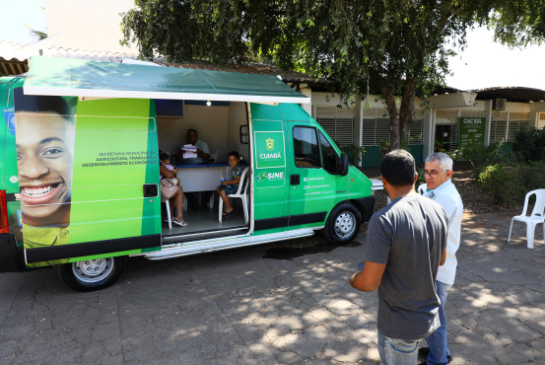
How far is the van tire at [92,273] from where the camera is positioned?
4.23m

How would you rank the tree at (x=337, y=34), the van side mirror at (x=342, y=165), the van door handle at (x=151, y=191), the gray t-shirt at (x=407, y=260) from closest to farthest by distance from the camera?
A: the gray t-shirt at (x=407, y=260), the van door handle at (x=151, y=191), the van side mirror at (x=342, y=165), the tree at (x=337, y=34)

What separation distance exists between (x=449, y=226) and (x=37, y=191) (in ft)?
12.7

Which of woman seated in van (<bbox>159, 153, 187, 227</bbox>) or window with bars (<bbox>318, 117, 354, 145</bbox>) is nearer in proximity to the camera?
woman seated in van (<bbox>159, 153, 187, 227</bbox>)

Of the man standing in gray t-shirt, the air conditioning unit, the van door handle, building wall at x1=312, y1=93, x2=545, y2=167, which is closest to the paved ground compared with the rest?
the van door handle

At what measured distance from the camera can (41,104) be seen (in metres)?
3.83

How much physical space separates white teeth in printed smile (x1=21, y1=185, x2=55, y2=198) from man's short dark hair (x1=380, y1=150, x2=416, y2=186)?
347 cm

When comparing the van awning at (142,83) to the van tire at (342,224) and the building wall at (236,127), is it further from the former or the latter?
the van tire at (342,224)

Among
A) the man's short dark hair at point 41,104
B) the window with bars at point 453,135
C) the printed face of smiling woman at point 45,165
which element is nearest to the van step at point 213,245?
the printed face of smiling woman at point 45,165

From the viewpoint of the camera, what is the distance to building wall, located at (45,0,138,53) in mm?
14602

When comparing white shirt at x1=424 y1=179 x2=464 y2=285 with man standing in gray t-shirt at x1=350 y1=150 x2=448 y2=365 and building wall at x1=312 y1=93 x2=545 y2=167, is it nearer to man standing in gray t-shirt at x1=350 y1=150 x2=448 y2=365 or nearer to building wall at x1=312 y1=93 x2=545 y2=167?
man standing in gray t-shirt at x1=350 y1=150 x2=448 y2=365

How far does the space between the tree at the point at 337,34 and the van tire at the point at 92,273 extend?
4.87 meters

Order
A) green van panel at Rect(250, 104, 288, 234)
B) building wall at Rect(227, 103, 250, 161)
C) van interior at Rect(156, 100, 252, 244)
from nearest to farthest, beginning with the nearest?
green van panel at Rect(250, 104, 288, 234)
van interior at Rect(156, 100, 252, 244)
building wall at Rect(227, 103, 250, 161)

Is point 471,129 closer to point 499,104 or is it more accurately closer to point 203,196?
point 499,104

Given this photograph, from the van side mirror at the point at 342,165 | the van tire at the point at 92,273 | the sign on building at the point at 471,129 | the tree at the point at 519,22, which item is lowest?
the van tire at the point at 92,273
